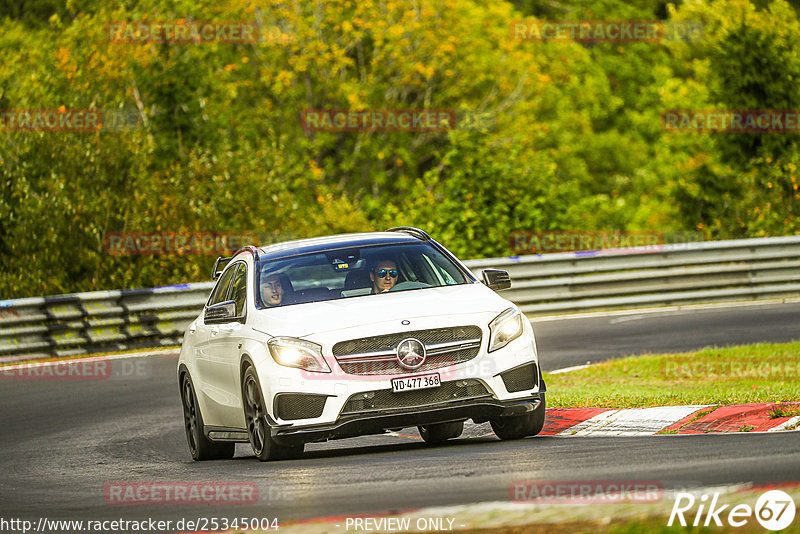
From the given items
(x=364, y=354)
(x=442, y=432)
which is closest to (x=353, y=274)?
(x=364, y=354)

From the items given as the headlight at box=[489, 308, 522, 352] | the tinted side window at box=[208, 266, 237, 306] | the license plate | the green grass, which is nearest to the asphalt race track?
the license plate

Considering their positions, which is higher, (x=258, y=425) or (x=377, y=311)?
(x=377, y=311)

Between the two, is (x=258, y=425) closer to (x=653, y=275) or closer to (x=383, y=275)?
(x=383, y=275)

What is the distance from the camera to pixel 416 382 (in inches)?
382

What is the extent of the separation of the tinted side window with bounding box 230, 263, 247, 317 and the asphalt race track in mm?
1215

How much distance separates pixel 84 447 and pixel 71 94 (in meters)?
16.3

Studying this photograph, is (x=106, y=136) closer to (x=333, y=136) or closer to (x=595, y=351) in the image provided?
(x=595, y=351)

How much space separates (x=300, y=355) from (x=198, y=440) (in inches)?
96.0

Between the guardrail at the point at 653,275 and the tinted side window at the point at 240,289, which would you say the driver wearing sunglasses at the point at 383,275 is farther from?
the guardrail at the point at 653,275

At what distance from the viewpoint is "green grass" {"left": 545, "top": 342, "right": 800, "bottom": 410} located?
40.5ft

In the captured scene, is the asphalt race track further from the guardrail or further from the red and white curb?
the guardrail

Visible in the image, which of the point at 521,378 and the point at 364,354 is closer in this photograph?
the point at 364,354

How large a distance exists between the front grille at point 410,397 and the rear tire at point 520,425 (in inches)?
24.3

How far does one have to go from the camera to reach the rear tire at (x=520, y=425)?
10375 millimetres
